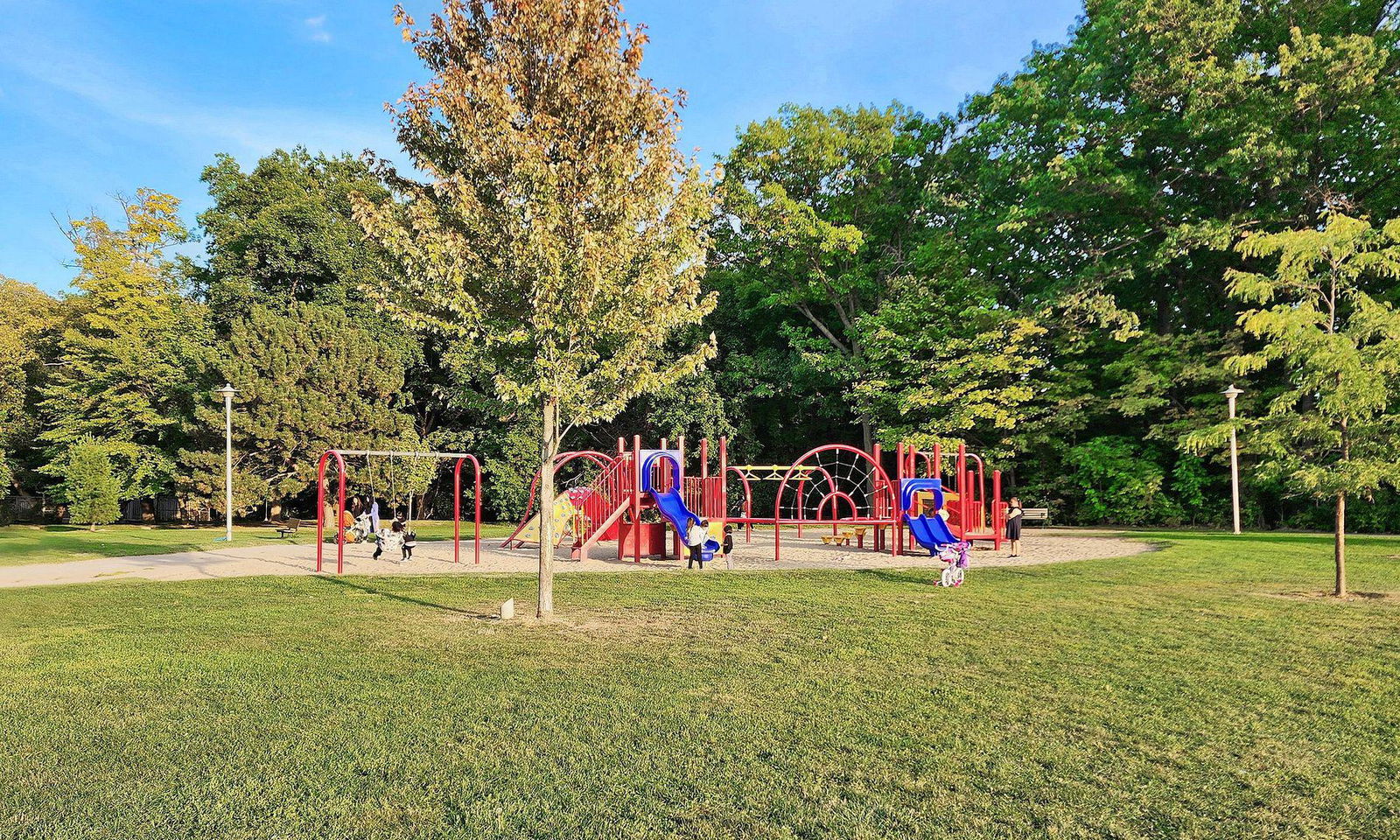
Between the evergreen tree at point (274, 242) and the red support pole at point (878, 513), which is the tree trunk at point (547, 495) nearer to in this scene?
the red support pole at point (878, 513)

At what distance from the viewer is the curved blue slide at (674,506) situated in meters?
16.4

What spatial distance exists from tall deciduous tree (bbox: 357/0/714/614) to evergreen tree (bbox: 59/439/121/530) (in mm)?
26235

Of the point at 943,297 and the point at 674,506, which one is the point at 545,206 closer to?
the point at 674,506

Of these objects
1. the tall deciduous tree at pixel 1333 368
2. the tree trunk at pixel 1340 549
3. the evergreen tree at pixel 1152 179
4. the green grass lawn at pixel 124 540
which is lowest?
the green grass lawn at pixel 124 540

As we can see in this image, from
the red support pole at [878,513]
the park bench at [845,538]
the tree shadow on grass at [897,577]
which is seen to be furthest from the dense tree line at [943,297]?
the tree shadow on grass at [897,577]

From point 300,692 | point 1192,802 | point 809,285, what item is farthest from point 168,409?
point 1192,802

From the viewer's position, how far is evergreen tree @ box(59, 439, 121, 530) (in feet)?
95.1

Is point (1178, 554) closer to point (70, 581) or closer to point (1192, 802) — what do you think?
point (1192, 802)

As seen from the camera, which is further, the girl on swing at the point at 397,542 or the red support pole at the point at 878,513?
the red support pole at the point at 878,513

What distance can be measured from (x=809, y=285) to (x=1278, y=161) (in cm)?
1444

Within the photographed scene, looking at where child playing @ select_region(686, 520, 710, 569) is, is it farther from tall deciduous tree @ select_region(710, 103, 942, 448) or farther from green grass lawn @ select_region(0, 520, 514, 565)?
tall deciduous tree @ select_region(710, 103, 942, 448)

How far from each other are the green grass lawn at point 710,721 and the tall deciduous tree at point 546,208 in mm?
2824

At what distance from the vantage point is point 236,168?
119ft

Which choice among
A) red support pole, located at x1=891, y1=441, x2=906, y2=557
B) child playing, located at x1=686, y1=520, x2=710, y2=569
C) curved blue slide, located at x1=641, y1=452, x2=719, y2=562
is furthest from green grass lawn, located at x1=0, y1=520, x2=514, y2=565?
red support pole, located at x1=891, y1=441, x2=906, y2=557
